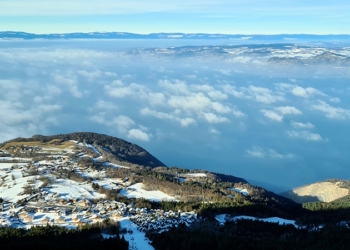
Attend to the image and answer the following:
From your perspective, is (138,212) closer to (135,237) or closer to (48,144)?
(135,237)

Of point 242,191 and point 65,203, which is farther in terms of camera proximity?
point 242,191

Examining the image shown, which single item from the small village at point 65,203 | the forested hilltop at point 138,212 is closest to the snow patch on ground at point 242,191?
the forested hilltop at point 138,212

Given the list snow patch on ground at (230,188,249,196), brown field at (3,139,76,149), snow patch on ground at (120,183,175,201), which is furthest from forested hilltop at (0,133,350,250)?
A: brown field at (3,139,76,149)

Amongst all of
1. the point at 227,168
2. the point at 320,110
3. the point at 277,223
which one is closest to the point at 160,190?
the point at 277,223

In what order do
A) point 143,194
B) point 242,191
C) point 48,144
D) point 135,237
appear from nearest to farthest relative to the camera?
point 135,237
point 143,194
point 242,191
point 48,144

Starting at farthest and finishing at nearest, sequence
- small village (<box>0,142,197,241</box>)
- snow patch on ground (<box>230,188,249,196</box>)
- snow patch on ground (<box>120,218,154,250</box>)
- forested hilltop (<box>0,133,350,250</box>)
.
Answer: snow patch on ground (<box>230,188,249,196</box>) → small village (<box>0,142,197,241</box>) → forested hilltop (<box>0,133,350,250</box>) → snow patch on ground (<box>120,218,154,250</box>)

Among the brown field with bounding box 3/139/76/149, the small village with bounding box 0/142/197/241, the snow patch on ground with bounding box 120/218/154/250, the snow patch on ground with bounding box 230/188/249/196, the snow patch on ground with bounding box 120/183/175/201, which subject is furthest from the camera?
the brown field with bounding box 3/139/76/149

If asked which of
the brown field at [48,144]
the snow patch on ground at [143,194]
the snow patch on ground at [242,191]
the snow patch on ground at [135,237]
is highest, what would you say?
the snow patch on ground at [135,237]

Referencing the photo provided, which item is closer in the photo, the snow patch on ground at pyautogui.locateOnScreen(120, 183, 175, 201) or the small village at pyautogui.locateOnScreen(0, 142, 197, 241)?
the small village at pyautogui.locateOnScreen(0, 142, 197, 241)

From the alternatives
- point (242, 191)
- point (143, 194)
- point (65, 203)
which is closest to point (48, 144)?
point (143, 194)

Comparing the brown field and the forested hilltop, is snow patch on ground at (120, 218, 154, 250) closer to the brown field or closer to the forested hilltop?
the forested hilltop

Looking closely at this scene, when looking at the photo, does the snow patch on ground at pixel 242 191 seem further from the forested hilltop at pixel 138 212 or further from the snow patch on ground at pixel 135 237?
the snow patch on ground at pixel 135 237

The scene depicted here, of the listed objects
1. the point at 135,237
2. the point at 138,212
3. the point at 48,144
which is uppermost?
the point at 135,237
